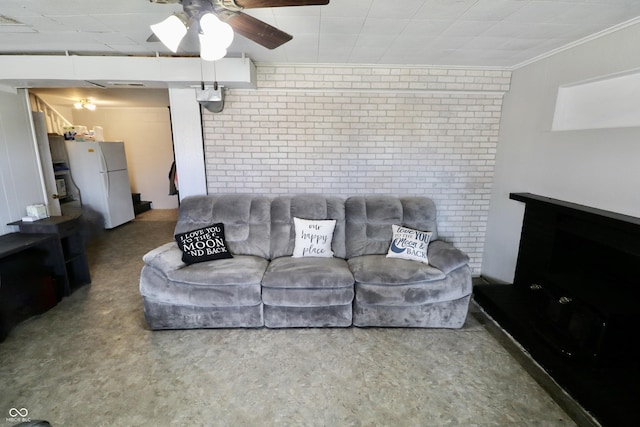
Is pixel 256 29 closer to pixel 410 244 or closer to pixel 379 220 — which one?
pixel 379 220

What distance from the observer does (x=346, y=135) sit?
10.7 ft

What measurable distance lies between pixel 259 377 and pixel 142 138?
6341mm

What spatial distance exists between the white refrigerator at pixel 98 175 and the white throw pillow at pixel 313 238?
416 cm

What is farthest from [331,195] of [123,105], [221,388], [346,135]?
[123,105]

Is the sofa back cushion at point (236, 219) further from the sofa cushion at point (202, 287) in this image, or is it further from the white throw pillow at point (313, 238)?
the sofa cushion at point (202, 287)

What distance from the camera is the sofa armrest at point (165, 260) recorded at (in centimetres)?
238

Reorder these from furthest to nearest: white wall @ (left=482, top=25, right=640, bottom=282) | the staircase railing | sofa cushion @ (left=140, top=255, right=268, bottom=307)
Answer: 1. the staircase railing
2. sofa cushion @ (left=140, top=255, right=268, bottom=307)
3. white wall @ (left=482, top=25, right=640, bottom=282)

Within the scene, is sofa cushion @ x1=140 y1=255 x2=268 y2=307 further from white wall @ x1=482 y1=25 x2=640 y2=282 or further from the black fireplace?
white wall @ x1=482 y1=25 x2=640 y2=282

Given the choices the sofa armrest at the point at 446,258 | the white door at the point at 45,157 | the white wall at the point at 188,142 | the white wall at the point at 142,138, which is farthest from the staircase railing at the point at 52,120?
the sofa armrest at the point at 446,258

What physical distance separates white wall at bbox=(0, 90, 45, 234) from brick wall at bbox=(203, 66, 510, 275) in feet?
5.76

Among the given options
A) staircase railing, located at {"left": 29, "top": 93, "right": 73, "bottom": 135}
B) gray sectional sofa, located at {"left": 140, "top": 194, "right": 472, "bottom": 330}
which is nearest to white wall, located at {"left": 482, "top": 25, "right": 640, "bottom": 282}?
gray sectional sofa, located at {"left": 140, "top": 194, "right": 472, "bottom": 330}

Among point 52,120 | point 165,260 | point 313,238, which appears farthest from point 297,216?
point 52,120

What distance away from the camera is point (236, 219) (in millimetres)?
2939

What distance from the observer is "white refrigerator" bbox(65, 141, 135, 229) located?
4.97m
